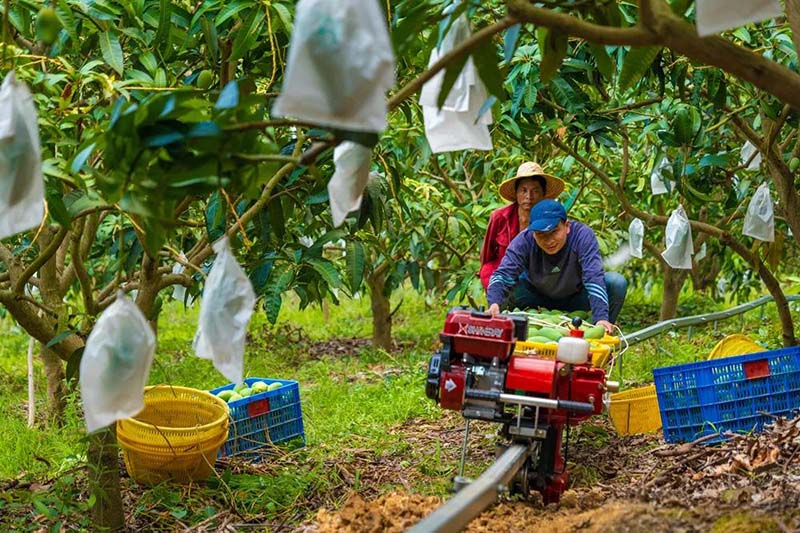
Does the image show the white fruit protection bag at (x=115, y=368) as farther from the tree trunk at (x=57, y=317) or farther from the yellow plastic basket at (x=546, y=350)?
the yellow plastic basket at (x=546, y=350)

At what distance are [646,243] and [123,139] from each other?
539 cm

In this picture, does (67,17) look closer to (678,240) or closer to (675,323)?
(675,323)

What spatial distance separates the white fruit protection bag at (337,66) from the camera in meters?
1.71

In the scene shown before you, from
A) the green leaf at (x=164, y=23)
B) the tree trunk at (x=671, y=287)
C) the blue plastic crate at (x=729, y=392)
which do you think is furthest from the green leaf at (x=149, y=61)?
the tree trunk at (x=671, y=287)

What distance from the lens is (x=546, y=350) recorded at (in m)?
3.25

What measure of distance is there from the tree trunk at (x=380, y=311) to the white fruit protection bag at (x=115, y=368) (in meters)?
4.80

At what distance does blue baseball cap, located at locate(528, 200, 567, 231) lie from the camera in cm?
409

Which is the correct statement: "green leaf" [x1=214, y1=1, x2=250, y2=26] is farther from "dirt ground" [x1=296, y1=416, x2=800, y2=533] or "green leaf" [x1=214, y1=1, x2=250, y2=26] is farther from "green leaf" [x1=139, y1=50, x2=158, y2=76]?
"dirt ground" [x1=296, y1=416, x2=800, y2=533]

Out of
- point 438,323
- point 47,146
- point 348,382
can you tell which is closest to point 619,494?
point 47,146

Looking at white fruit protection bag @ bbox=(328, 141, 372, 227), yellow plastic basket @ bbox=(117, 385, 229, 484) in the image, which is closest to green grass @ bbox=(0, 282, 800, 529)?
yellow plastic basket @ bbox=(117, 385, 229, 484)

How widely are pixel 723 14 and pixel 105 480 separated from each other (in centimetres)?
247

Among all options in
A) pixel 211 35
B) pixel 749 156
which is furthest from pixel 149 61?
pixel 749 156

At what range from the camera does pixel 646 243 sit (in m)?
6.82

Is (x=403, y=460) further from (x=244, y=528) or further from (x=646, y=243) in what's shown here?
(x=646, y=243)
